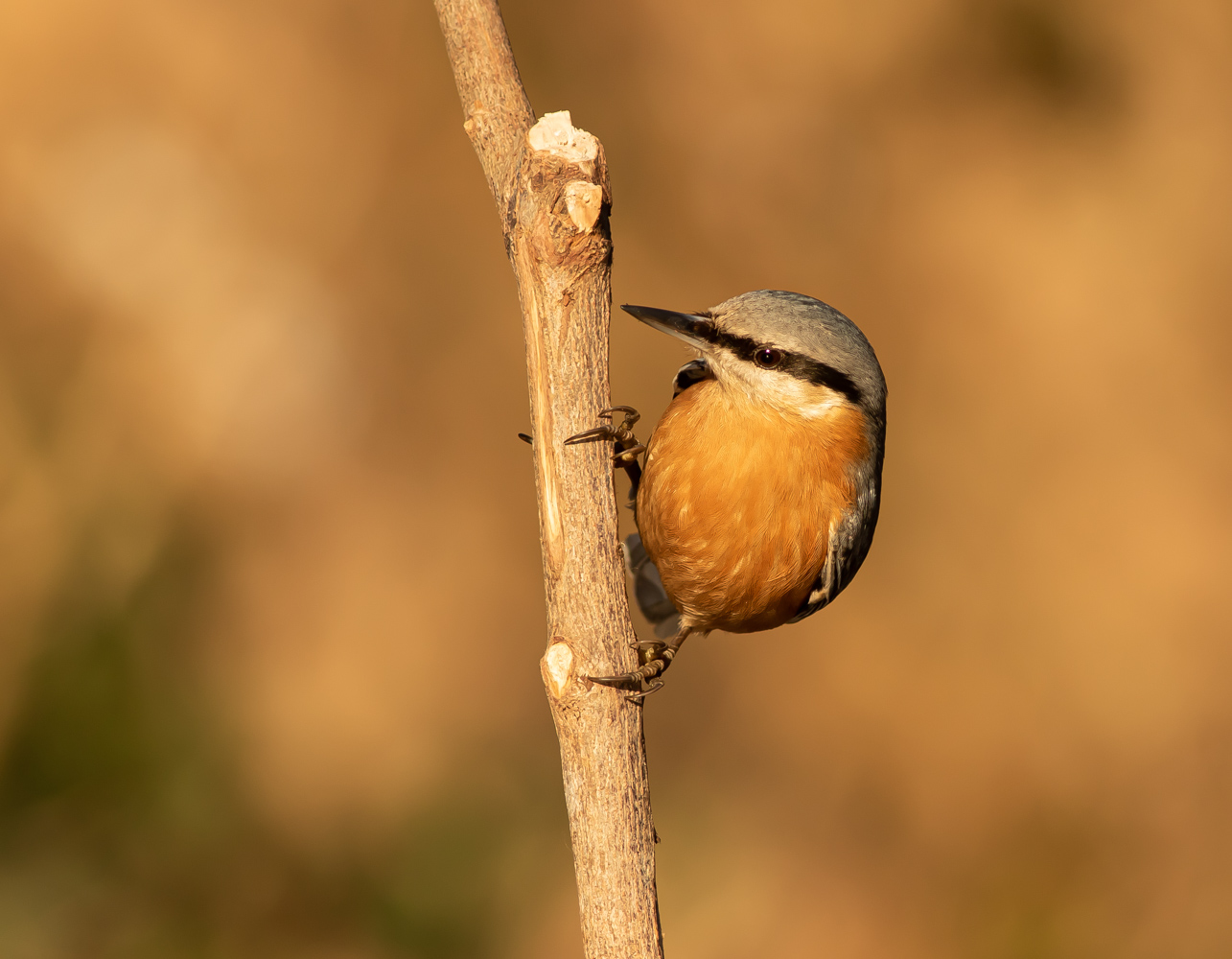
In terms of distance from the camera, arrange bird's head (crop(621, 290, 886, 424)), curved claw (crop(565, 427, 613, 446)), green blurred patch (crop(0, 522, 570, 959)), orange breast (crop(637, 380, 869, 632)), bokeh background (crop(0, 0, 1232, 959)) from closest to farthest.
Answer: curved claw (crop(565, 427, 613, 446)), bird's head (crop(621, 290, 886, 424)), orange breast (crop(637, 380, 869, 632)), green blurred patch (crop(0, 522, 570, 959)), bokeh background (crop(0, 0, 1232, 959))

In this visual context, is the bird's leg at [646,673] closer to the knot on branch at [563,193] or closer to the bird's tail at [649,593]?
the bird's tail at [649,593]

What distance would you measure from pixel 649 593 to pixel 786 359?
5.49 feet

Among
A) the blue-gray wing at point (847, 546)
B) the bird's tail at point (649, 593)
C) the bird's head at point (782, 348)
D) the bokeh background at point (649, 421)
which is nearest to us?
the bird's head at point (782, 348)

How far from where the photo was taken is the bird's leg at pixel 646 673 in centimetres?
223

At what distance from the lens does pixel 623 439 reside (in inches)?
113

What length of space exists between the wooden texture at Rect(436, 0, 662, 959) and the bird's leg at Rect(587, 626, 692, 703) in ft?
0.08

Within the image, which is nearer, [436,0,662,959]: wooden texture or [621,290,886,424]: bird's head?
[436,0,662,959]: wooden texture

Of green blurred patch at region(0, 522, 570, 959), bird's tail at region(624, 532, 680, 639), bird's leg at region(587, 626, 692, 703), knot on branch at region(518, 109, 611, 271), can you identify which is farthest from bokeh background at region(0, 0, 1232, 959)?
knot on branch at region(518, 109, 611, 271)

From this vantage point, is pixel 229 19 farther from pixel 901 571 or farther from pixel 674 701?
pixel 901 571

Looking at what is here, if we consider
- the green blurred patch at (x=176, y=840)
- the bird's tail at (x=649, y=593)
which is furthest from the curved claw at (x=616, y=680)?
the green blurred patch at (x=176, y=840)

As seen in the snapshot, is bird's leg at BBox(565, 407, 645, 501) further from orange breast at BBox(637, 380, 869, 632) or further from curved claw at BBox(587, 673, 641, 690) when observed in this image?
curved claw at BBox(587, 673, 641, 690)

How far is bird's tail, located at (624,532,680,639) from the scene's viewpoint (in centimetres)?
413

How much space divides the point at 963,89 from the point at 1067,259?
55.6 inches

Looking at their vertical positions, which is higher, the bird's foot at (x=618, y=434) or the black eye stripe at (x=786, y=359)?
the black eye stripe at (x=786, y=359)
